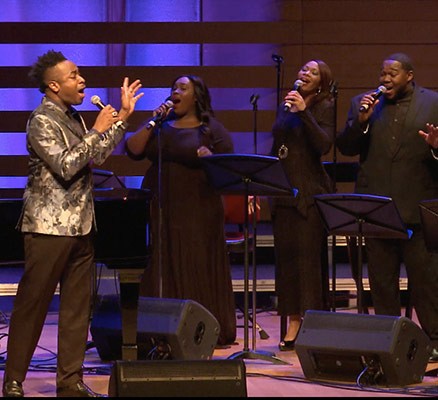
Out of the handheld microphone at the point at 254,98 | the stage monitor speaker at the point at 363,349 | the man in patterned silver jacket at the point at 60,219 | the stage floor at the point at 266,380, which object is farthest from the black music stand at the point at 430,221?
the man in patterned silver jacket at the point at 60,219

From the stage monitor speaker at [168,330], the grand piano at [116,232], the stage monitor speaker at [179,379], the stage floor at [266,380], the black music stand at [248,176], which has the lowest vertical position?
Result: the stage floor at [266,380]

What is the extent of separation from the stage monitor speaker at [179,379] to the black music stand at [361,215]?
57.0 inches

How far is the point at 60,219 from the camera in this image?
499cm

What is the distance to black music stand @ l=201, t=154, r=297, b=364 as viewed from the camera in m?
5.91

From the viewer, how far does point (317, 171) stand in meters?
6.66

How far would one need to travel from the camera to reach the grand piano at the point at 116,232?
17.6 ft

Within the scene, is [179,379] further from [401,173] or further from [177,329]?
[401,173]

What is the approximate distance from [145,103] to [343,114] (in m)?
1.67

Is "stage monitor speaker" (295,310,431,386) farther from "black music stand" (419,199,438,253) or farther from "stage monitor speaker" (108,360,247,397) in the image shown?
"stage monitor speaker" (108,360,247,397)

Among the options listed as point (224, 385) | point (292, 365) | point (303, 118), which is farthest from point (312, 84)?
point (224, 385)

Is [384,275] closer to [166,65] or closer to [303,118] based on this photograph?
[303,118]

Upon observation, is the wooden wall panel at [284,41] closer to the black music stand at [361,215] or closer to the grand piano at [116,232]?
the black music stand at [361,215]

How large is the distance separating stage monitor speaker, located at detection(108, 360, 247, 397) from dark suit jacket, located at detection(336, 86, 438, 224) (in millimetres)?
2066

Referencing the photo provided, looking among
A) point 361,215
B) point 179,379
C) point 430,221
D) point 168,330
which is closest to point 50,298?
point 179,379
